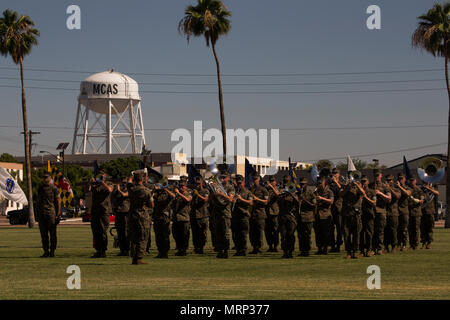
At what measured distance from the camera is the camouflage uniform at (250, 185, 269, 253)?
77.0 ft

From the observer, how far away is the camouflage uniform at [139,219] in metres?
19.2

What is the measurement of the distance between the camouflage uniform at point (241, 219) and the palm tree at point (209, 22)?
28.6 metres

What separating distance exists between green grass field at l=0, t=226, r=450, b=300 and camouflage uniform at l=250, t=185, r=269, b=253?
646 mm

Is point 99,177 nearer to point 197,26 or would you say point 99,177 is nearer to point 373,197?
point 373,197

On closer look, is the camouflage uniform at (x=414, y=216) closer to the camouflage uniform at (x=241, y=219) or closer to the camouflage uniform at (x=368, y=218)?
the camouflage uniform at (x=368, y=218)

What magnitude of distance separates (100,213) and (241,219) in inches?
145

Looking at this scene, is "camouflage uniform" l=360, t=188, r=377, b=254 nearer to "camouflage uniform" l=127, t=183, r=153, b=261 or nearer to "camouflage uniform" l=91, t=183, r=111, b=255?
"camouflage uniform" l=127, t=183, r=153, b=261

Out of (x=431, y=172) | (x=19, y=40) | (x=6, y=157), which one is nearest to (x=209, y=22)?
(x=19, y=40)

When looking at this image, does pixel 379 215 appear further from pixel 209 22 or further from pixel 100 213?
pixel 209 22

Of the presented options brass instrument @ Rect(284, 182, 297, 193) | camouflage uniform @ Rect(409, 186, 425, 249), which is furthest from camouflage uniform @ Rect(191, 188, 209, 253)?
camouflage uniform @ Rect(409, 186, 425, 249)

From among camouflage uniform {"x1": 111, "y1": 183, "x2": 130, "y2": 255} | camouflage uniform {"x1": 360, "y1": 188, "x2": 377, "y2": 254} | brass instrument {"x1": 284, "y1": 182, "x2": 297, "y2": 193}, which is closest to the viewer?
camouflage uniform {"x1": 360, "y1": 188, "x2": 377, "y2": 254}

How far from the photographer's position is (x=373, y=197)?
69.7ft

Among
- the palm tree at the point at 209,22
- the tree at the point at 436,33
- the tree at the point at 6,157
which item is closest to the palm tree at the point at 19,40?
the palm tree at the point at 209,22
